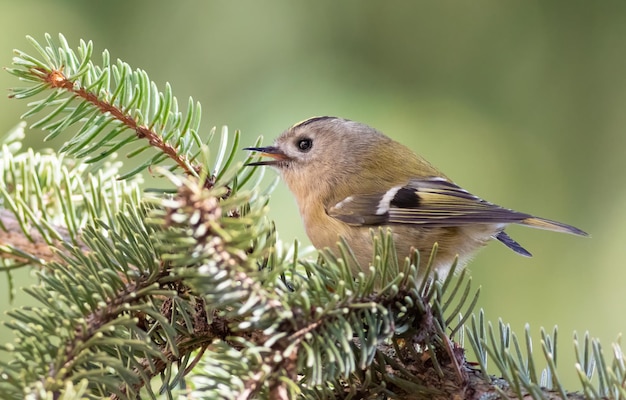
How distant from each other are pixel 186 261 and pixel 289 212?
3.72 feet

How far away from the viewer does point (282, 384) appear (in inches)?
21.4

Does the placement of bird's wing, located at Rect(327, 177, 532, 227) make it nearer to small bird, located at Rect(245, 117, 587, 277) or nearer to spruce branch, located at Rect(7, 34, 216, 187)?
small bird, located at Rect(245, 117, 587, 277)

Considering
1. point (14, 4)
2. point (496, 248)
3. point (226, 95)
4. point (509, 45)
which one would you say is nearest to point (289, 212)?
point (226, 95)

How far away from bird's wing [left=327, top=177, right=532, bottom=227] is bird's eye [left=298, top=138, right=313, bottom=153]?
0.20 metres

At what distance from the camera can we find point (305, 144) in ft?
4.80

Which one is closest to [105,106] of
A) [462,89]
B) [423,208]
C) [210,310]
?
[210,310]

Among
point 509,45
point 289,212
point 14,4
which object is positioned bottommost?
point 289,212

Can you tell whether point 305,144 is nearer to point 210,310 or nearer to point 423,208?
point 423,208

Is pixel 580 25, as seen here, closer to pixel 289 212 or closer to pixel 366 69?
pixel 366 69

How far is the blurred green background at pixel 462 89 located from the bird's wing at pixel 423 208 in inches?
14.1

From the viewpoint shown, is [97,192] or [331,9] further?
[331,9]

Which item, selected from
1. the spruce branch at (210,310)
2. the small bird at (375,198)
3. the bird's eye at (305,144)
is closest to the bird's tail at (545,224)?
the small bird at (375,198)

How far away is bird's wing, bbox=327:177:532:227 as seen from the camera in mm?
1149

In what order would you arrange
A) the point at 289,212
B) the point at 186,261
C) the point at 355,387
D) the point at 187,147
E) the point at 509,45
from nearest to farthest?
the point at 186,261
the point at 355,387
the point at 187,147
the point at 289,212
the point at 509,45
